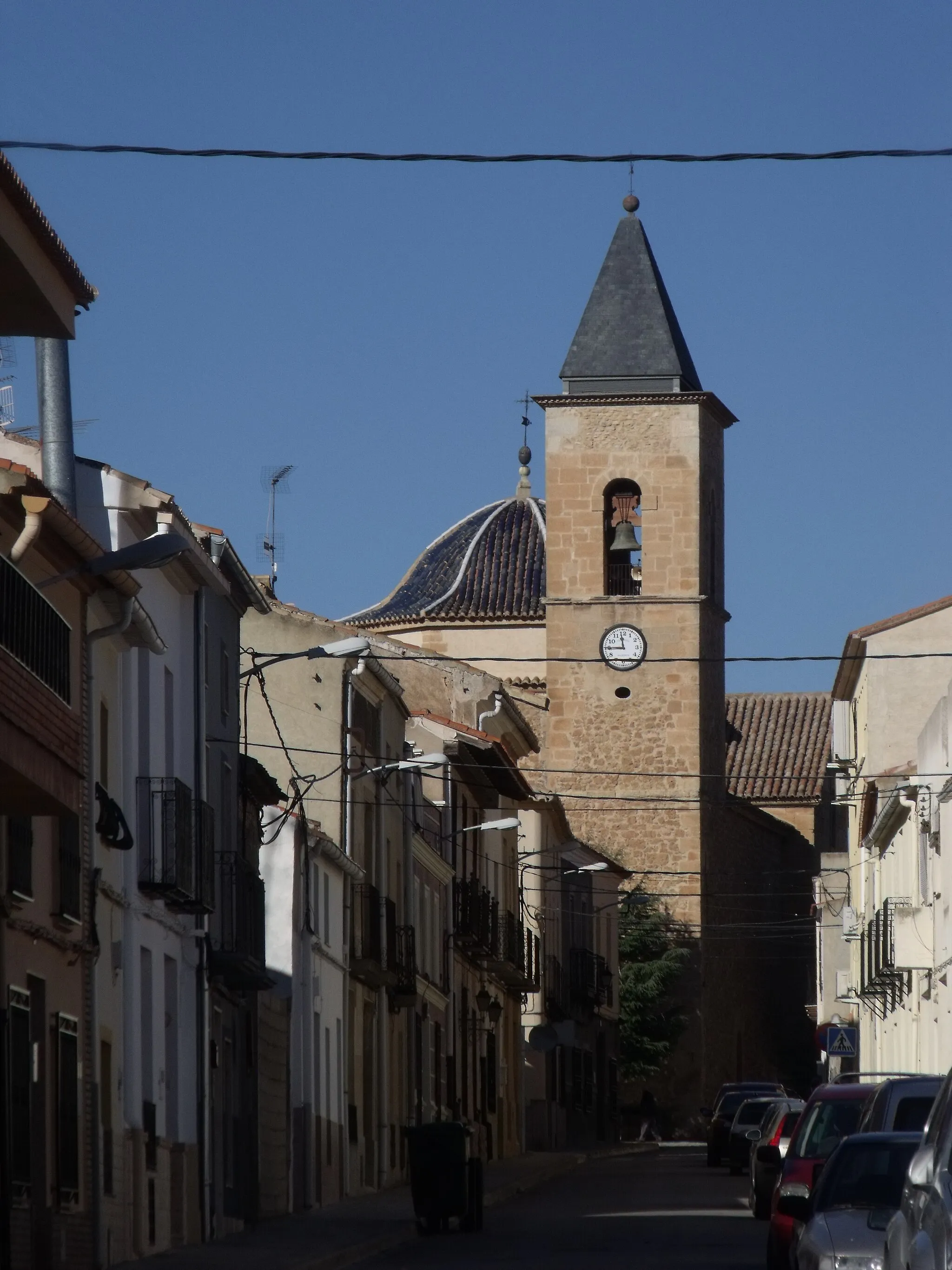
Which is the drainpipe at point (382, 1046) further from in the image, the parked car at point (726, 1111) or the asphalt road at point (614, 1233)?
the parked car at point (726, 1111)

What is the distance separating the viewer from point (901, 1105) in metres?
16.6

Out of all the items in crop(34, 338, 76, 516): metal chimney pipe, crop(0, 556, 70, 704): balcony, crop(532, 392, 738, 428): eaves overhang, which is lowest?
crop(0, 556, 70, 704): balcony

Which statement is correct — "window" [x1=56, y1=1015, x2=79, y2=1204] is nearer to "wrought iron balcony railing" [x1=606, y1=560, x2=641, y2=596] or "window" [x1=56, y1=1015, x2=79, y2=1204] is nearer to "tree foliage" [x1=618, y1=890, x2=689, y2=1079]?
"tree foliage" [x1=618, y1=890, x2=689, y2=1079]

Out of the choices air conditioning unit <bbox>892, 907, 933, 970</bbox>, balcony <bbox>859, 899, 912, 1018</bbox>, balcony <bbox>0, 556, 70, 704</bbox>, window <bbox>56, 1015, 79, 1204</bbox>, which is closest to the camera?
balcony <bbox>0, 556, 70, 704</bbox>

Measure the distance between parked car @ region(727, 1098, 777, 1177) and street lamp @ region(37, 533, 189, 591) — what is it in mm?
23261

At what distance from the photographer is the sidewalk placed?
21.5m

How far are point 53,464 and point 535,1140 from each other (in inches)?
1514

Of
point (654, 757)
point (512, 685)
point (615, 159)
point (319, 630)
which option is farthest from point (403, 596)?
point (615, 159)

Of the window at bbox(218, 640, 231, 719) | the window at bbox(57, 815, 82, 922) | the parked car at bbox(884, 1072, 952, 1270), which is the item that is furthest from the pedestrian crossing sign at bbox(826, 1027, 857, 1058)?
the parked car at bbox(884, 1072, 952, 1270)

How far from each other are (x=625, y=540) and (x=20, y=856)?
49.1 meters

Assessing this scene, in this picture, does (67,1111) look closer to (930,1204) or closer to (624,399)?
(930,1204)

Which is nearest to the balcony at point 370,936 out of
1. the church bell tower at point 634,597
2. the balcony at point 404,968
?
the balcony at point 404,968

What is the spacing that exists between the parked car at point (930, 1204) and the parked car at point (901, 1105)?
632 cm

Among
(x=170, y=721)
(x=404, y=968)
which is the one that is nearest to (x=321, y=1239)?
(x=170, y=721)
